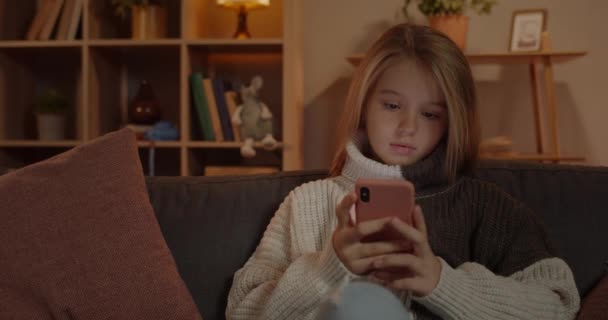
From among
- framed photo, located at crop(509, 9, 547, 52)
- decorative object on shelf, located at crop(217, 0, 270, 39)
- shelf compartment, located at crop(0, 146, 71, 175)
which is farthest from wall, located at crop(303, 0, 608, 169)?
shelf compartment, located at crop(0, 146, 71, 175)

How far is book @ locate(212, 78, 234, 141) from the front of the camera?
100 inches

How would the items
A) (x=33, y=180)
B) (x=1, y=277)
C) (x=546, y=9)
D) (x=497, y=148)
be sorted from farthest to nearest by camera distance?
(x=546, y=9)
(x=497, y=148)
(x=33, y=180)
(x=1, y=277)

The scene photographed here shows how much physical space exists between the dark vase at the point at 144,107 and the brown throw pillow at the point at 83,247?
1.60 meters

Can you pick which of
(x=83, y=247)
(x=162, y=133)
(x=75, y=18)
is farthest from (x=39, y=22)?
(x=83, y=247)

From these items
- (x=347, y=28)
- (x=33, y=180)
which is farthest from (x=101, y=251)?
(x=347, y=28)

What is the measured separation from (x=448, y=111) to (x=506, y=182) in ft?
0.80

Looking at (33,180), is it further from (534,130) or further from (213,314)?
(534,130)

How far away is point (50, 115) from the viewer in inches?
107

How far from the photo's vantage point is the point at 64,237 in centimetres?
100

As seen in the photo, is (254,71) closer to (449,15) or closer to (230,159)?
(230,159)

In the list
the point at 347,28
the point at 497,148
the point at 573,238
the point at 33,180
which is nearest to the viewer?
the point at 33,180

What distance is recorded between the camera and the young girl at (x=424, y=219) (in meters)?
0.92

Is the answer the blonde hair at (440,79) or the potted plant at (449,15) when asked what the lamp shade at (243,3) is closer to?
the potted plant at (449,15)

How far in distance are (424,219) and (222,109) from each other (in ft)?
5.36
